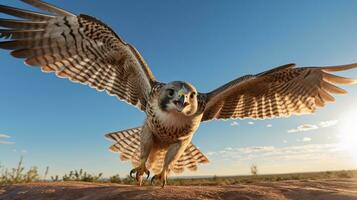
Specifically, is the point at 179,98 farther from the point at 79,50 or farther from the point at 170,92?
the point at 79,50

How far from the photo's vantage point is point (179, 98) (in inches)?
174

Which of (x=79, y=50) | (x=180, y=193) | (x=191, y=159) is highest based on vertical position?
(x=79, y=50)

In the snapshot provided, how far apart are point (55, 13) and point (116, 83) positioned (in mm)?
1639

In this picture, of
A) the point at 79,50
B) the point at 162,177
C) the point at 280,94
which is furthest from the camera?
the point at 280,94

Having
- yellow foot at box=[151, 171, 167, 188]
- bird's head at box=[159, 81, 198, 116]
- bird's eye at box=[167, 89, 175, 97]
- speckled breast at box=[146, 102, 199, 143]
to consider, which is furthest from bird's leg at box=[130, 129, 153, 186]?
bird's eye at box=[167, 89, 175, 97]

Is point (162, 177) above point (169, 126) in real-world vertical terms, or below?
below

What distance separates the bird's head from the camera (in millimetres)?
4398

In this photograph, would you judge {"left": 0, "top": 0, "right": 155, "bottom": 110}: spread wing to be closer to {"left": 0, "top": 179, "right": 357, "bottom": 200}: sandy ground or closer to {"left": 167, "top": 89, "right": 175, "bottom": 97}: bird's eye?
{"left": 167, "top": 89, "right": 175, "bottom": 97}: bird's eye

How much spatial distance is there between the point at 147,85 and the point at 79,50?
1.52 metres

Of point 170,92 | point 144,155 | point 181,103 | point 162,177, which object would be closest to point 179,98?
point 181,103

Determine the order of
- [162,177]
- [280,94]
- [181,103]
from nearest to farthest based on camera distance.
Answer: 1. [181,103]
2. [162,177]
3. [280,94]

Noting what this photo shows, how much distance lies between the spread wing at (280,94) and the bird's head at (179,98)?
5.61ft

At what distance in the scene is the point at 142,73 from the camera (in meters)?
6.00

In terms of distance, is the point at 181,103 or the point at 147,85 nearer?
the point at 181,103
